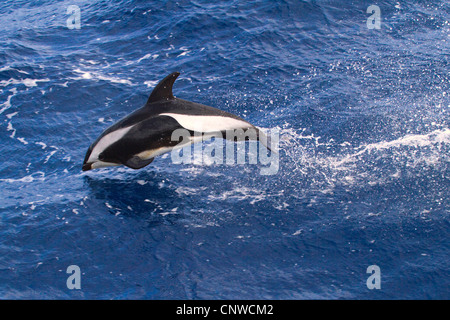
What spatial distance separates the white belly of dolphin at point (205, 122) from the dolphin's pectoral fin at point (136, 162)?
52.7 inches

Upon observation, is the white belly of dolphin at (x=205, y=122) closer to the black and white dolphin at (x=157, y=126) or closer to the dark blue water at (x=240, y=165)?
the black and white dolphin at (x=157, y=126)

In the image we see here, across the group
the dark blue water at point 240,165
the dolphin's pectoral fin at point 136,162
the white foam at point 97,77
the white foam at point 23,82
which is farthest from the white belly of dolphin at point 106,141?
the white foam at point 23,82

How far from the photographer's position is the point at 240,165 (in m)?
16.0

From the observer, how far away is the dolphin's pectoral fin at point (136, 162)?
14070 mm

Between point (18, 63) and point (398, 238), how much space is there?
1696 centimetres

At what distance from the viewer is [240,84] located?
2020cm

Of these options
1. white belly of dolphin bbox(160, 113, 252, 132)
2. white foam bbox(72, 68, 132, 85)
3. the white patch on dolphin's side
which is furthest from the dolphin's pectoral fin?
white foam bbox(72, 68, 132, 85)

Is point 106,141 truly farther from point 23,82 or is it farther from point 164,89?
point 23,82

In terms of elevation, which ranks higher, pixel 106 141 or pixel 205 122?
pixel 205 122

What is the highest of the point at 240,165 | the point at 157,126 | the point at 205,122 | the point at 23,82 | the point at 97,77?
the point at 97,77

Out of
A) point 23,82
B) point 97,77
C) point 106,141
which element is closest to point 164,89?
point 106,141

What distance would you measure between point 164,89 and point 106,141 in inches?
87.0

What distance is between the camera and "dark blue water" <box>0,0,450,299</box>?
11906 millimetres

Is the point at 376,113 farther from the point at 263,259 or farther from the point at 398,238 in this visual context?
the point at 263,259
